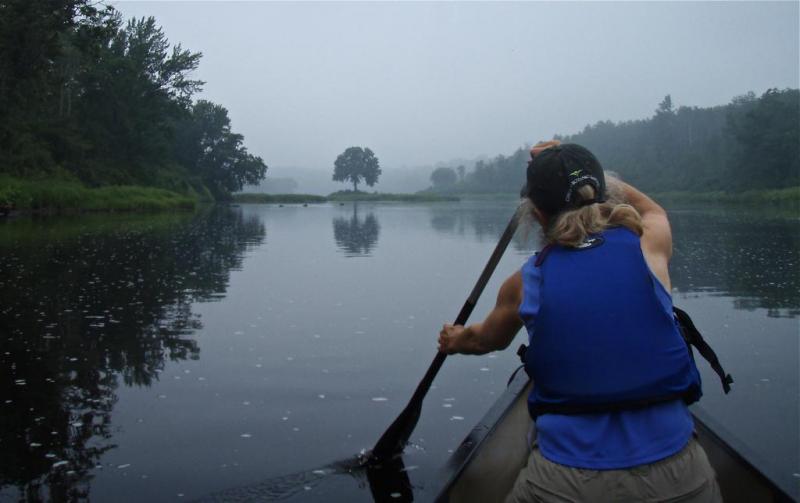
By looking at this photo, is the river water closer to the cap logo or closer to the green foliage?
the cap logo

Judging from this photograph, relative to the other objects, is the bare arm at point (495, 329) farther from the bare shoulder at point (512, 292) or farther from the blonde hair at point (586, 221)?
the blonde hair at point (586, 221)

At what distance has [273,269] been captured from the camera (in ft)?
58.6

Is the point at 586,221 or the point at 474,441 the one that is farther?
the point at 474,441

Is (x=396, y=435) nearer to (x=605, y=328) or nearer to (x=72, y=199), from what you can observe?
(x=605, y=328)

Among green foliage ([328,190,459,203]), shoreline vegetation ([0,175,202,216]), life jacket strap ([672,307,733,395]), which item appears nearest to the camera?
life jacket strap ([672,307,733,395])

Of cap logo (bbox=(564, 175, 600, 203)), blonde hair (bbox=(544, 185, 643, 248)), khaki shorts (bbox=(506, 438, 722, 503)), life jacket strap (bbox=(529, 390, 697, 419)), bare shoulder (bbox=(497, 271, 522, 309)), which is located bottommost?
khaki shorts (bbox=(506, 438, 722, 503))

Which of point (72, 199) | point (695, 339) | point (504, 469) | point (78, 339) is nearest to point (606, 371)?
point (695, 339)

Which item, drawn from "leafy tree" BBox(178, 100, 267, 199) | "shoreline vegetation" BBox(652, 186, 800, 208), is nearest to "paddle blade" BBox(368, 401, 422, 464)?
"shoreline vegetation" BBox(652, 186, 800, 208)

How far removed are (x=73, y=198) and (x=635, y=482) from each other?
162ft

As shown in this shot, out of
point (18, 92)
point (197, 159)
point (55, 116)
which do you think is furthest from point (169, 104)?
point (18, 92)

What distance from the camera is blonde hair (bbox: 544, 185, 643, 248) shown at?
8.59 ft

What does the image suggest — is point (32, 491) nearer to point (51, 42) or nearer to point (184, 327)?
point (184, 327)

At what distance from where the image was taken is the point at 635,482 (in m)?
2.53

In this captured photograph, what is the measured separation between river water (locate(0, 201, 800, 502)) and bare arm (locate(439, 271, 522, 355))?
35 cm
